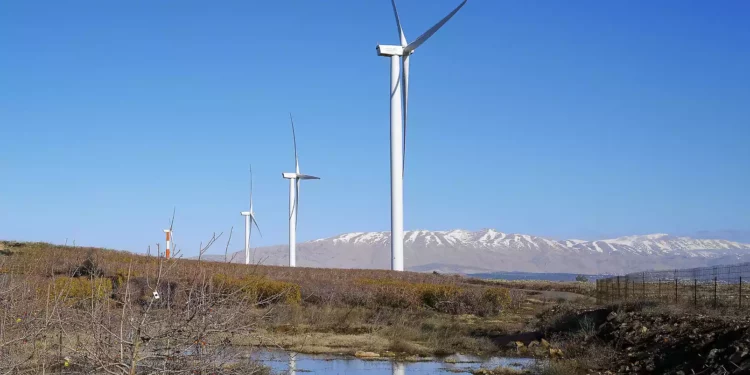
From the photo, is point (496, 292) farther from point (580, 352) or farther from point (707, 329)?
point (707, 329)

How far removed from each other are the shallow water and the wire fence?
24.4ft

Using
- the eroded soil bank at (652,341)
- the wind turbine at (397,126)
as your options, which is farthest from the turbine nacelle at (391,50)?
the eroded soil bank at (652,341)

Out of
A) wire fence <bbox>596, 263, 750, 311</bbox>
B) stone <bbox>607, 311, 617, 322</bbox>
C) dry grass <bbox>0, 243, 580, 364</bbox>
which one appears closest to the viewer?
stone <bbox>607, 311, 617, 322</bbox>

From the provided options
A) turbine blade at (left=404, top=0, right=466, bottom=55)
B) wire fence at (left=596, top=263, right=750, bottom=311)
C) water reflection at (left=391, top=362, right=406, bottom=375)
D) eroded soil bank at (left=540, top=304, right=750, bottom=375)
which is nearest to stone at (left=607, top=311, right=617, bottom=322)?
eroded soil bank at (left=540, top=304, right=750, bottom=375)

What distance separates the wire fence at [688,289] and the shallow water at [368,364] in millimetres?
7434

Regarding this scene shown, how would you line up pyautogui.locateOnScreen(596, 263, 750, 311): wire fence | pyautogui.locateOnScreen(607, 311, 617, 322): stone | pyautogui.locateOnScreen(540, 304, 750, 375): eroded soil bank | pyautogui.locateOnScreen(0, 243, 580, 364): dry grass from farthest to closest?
pyautogui.locateOnScreen(596, 263, 750, 311): wire fence < pyautogui.locateOnScreen(0, 243, 580, 364): dry grass < pyautogui.locateOnScreen(607, 311, 617, 322): stone < pyautogui.locateOnScreen(540, 304, 750, 375): eroded soil bank

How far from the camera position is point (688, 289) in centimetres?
3838

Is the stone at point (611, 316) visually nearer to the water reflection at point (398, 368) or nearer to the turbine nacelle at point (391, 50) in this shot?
the water reflection at point (398, 368)

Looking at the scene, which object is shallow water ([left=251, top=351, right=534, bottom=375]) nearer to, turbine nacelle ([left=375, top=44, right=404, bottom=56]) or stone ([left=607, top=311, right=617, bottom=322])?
stone ([left=607, top=311, right=617, bottom=322])

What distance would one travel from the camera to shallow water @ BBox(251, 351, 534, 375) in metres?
21.8

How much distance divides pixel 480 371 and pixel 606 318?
21.0ft

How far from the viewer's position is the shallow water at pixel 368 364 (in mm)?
21797

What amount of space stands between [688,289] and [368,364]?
67.3ft

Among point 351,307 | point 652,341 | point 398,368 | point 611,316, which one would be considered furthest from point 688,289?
point 398,368
